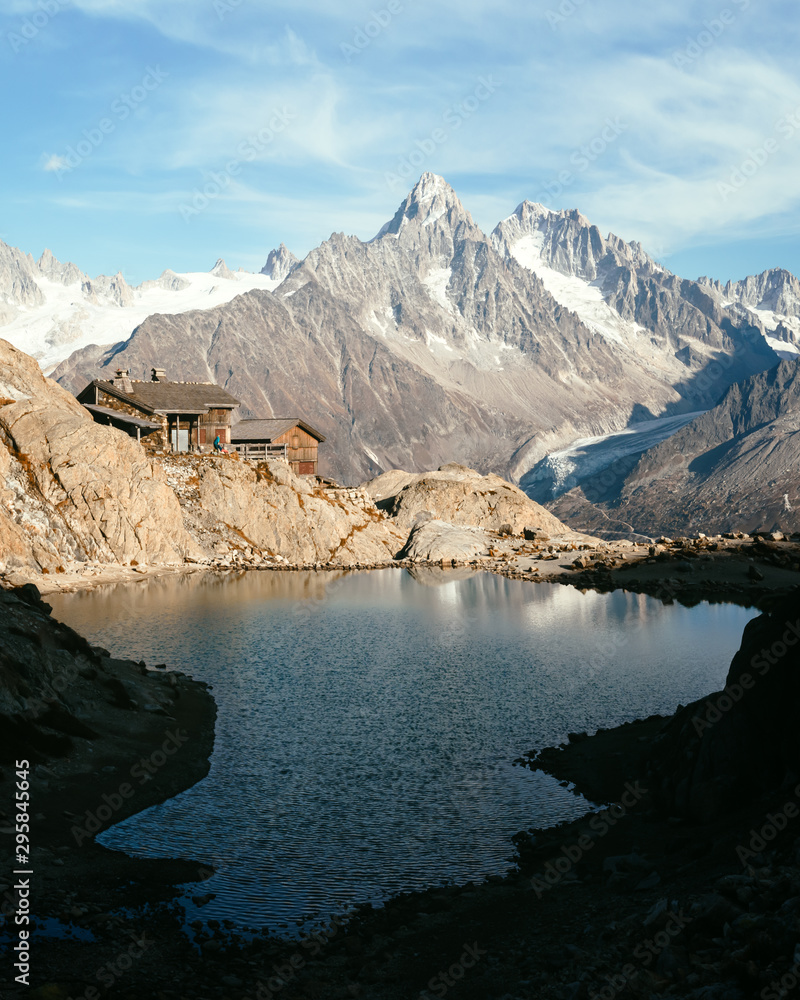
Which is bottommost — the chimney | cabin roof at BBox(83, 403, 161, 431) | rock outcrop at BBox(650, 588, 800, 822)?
rock outcrop at BBox(650, 588, 800, 822)

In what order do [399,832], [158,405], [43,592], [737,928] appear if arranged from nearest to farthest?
[737,928] → [399,832] → [43,592] → [158,405]

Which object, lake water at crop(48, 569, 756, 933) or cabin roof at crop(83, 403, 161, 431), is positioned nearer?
lake water at crop(48, 569, 756, 933)

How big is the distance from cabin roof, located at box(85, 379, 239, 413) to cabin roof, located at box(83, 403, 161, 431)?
6.91 feet

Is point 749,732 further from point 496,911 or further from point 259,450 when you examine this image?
point 259,450

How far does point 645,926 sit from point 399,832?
9733mm

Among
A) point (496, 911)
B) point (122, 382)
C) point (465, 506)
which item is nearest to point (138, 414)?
point (122, 382)

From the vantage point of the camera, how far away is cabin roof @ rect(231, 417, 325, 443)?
110 m

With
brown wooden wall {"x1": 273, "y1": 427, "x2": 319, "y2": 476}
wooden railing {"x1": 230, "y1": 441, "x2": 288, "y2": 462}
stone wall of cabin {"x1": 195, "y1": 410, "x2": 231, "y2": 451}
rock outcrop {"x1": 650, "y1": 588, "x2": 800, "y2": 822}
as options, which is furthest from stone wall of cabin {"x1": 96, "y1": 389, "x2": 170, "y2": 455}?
rock outcrop {"x1": 650, "y1": 588, "x2": 800, "y2": 822}

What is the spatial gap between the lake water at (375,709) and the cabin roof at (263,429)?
3738 cm

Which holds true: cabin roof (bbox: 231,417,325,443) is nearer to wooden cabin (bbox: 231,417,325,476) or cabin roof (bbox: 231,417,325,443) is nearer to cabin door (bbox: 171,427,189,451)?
wooden cabin (bbox: 231,417,325,476)

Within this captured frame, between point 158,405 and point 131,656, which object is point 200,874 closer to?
point 131,656

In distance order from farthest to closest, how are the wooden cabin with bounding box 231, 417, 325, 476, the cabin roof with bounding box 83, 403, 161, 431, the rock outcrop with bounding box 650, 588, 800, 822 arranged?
the wooden cabin with bounding box 231, 417, 325, 476 < the cabin roof with bounding box 83, 403, 161, 431 < the rock outcrop with bounding box 650, 588, 800, 822

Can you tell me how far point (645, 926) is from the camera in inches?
640

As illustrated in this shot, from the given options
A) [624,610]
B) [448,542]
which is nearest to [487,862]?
[624,610]
